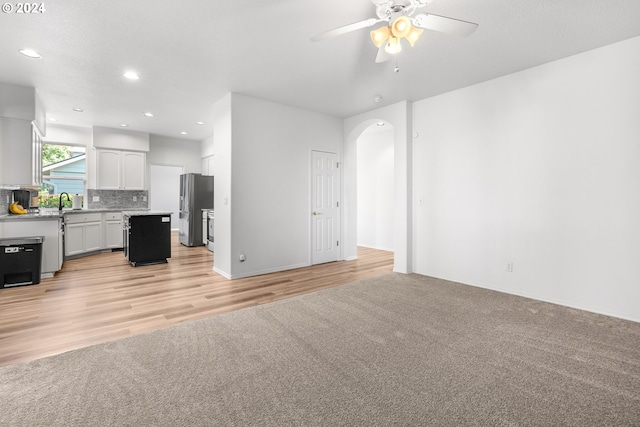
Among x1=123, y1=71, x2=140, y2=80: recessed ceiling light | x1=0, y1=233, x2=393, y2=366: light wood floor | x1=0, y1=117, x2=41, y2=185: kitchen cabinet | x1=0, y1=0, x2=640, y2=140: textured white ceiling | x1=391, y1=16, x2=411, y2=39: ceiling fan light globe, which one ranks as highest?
x1=123, y1=71, x2=140, y2=80: recessed ceiling light

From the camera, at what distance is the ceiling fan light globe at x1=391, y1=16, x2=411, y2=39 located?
6.97 ft

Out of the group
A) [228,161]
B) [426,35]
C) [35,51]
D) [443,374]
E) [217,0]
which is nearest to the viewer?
[443,374]

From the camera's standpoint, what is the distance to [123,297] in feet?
12.1

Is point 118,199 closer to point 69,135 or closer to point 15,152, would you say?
point 69,135

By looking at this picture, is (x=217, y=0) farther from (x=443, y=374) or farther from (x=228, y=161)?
(x=443, y=374)

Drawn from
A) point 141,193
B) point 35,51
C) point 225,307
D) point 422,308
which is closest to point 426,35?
point 422,308

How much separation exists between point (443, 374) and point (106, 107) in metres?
6.37

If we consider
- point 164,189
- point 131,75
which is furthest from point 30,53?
point 164,189

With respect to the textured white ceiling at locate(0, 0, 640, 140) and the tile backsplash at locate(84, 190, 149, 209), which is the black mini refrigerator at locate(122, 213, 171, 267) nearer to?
the textured white ceiling at locate(0, 0, 640, 140)

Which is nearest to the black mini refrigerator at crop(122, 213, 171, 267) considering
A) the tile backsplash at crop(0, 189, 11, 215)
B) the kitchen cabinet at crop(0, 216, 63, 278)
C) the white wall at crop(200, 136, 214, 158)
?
the kitchen cabinet at crop(0, 216, 63, 278)

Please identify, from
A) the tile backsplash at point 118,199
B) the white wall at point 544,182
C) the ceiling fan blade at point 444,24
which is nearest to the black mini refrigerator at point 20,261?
the tile backsplash at point 118,199

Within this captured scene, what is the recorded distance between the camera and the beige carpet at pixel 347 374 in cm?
167

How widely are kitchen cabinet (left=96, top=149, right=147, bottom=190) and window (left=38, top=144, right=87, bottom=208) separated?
1.37 ft

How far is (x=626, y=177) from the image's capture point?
9.96 feet
